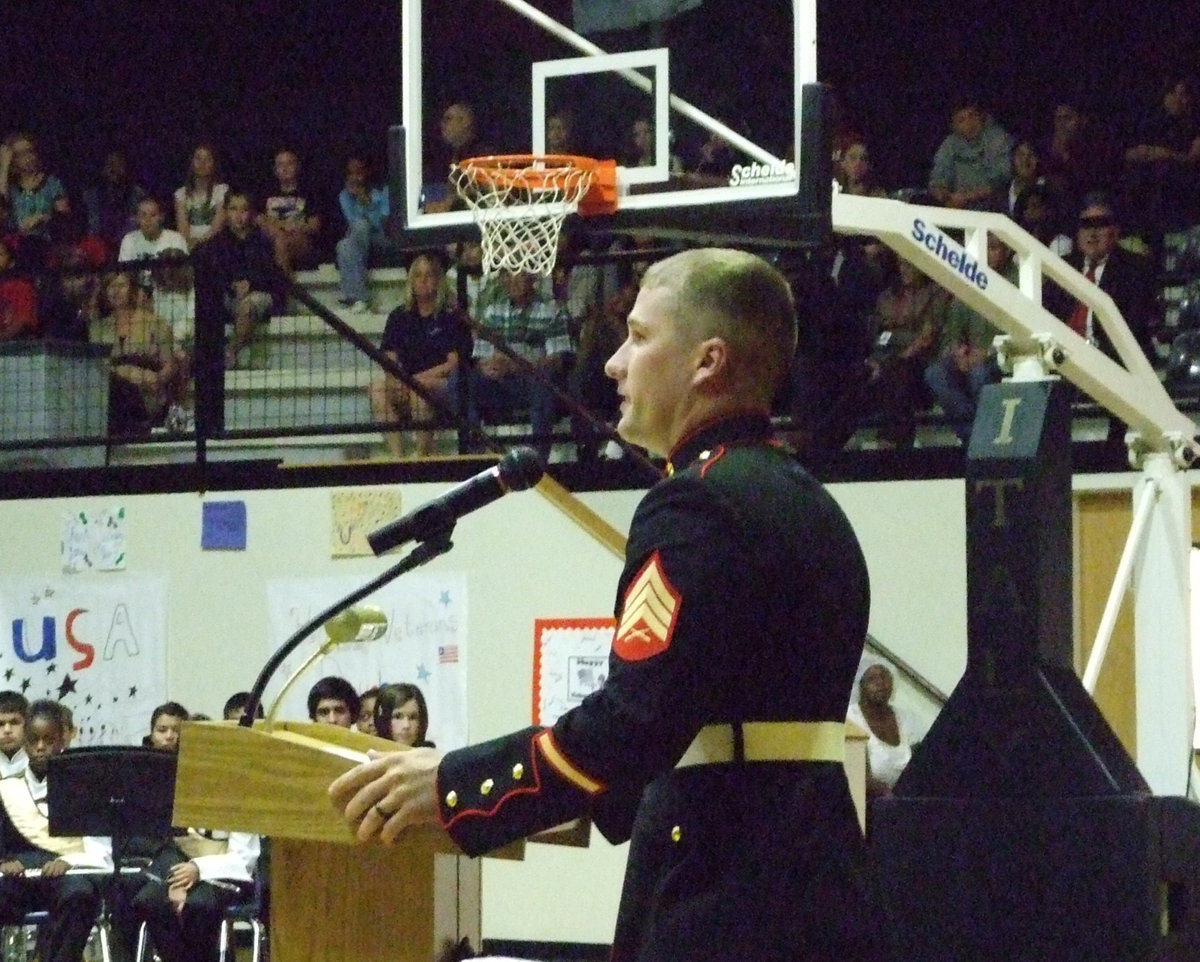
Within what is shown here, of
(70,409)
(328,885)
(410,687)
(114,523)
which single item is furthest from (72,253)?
(328,885)

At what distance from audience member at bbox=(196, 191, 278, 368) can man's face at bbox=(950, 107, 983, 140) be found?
3912mm

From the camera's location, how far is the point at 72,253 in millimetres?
13320

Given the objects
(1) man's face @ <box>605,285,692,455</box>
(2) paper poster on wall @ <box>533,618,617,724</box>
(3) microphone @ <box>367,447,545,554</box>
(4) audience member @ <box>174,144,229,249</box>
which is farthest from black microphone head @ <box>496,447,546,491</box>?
(4) audience member @ <box>174,144,229,249</box>

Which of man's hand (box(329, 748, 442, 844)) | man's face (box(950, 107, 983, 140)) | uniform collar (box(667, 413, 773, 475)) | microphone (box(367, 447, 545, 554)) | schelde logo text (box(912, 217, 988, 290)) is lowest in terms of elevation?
man's hand (box(329, 748, 442, 844))

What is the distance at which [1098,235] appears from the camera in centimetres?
998

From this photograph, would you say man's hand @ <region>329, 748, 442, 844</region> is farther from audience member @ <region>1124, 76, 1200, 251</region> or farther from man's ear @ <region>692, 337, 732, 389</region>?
audience member @ <region>1124, 76, 1200, 251</region>

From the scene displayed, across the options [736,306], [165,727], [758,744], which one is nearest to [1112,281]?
[165,727]

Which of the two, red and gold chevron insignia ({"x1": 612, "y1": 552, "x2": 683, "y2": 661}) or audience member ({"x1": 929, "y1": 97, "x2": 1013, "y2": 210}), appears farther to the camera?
audience member ({"x1": 929, "y1": 97, "x2": 1013, "y2": 210})

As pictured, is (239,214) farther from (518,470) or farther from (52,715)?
(518,470)

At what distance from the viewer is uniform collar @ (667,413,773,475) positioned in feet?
8.92

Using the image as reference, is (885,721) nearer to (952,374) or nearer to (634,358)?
(952,374)

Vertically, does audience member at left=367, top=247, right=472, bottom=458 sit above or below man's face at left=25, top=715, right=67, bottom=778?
above

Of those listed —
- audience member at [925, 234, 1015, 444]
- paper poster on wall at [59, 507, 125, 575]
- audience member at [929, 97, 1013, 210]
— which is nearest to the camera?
Result: audience member at [925, 234, 1015, 444]

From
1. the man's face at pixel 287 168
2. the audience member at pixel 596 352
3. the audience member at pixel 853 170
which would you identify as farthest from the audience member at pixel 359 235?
the audience member at pixel 853 170
